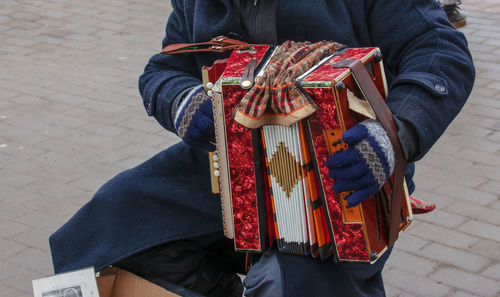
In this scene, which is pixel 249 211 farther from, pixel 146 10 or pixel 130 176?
pixel 146 10

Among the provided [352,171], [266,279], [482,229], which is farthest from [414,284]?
[352,171]

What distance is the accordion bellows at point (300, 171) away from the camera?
179 cm

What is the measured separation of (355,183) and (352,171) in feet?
0.13

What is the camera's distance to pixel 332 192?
1868mm

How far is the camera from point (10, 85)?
573 cm

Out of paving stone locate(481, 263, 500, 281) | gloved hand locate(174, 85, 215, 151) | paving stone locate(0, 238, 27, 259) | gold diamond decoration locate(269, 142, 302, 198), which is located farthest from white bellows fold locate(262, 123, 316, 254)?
paving stone locate(0, 238, 27, 259)

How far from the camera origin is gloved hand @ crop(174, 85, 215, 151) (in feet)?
6.70

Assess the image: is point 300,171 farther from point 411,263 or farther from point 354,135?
point 411,263

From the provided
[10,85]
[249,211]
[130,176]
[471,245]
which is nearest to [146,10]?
[10,85]

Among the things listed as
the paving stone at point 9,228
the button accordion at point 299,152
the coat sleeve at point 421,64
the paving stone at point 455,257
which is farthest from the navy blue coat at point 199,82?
the paving stone at point 9,228

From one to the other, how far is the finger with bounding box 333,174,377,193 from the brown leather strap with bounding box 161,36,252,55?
1.66ft

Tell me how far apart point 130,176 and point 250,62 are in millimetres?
679

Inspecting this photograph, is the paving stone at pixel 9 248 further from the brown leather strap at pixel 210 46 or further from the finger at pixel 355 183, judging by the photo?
the finger at pixel 355 183

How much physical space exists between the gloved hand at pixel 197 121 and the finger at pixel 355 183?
0.43m
